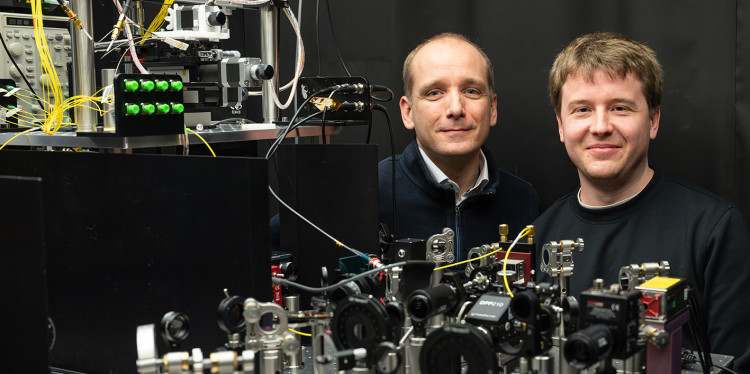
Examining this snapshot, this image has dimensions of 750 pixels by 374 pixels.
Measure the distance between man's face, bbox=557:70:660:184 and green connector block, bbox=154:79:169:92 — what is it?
1.06m

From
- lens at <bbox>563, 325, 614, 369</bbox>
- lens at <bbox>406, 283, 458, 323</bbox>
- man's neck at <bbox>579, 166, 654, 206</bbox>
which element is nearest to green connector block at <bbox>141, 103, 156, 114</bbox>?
lens at <bbox>406, 283, 458, 323</bbox>

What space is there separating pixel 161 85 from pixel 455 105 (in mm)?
1041

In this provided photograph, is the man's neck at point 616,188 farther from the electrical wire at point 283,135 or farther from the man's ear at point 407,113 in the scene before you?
the electrical wire at point 283,135

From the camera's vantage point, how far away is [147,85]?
1.59 metres

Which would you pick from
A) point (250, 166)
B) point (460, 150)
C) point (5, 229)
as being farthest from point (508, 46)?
point (5, 229)

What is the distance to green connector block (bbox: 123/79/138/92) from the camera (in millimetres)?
1558

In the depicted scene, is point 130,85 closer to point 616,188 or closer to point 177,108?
point 177,108

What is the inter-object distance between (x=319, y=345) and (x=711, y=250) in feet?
3.64

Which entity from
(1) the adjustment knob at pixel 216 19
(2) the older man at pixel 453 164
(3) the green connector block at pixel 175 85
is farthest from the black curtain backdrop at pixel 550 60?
(3) the green connector block at pixel 175 85

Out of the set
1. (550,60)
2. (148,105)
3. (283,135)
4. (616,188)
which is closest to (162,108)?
(148,105)

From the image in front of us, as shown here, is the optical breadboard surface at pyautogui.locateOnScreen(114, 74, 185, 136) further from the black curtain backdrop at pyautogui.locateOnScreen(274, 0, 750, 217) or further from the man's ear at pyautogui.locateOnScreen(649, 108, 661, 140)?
the black curtain backdrop at pyautogui.locateOnScreen(274, 0, 750, 217)

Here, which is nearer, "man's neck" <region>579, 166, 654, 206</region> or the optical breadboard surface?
the optical breadboard surface

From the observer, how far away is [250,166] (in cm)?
138

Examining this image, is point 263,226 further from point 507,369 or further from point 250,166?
point 507,369
